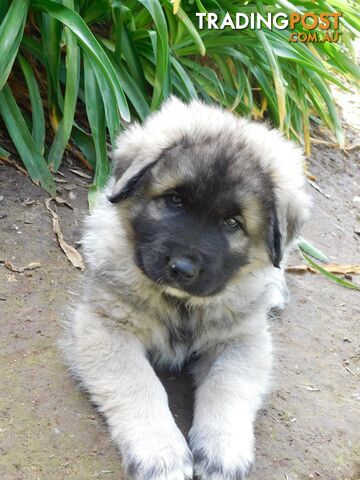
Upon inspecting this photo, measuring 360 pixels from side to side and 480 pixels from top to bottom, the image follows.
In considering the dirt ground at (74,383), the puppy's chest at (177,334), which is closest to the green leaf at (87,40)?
the dirt ground at (74,383)

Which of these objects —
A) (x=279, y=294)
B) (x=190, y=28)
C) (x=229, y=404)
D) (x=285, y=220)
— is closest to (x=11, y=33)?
(x=190, y=28)

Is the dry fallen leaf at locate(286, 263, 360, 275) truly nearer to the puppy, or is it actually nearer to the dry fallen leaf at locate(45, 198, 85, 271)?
the puppy

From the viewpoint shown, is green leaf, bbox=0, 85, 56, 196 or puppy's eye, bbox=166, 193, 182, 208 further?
green leaf, bbox=0, 85, 56, 196

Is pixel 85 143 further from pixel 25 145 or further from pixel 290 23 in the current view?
pixel 290 23

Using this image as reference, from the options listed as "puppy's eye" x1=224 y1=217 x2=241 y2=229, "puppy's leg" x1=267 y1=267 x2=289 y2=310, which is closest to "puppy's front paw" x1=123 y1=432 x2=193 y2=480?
"puppy's eye" x1=224 y1=217 x2=241 y2=229

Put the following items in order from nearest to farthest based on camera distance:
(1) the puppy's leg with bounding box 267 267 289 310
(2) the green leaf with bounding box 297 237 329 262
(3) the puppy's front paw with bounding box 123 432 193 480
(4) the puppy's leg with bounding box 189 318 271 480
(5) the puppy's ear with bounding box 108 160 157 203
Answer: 1. (3) the puppy's front paw with bounding box 123 432 193 480
2. (4) the puppy's leg with bounding box 189 318 271 480
3. (5) the puppy's ear with bounding box 108 160 157 203
4. (1) the puppy's leg with bounding box 267 267 289 310
5. (2) the green leaf with bounding box 297 237 329 262
